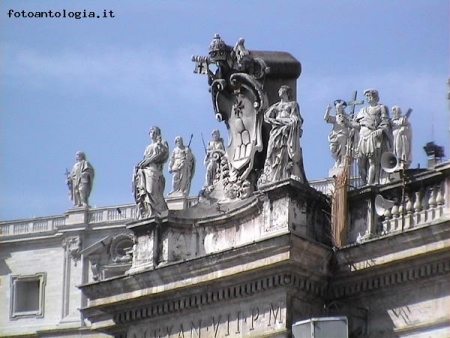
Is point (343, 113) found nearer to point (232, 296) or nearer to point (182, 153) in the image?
point (232, 296)

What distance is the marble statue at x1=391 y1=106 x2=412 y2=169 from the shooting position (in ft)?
117

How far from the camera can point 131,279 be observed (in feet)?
122

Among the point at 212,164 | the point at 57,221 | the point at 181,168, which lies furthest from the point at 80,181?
the point at 212,164

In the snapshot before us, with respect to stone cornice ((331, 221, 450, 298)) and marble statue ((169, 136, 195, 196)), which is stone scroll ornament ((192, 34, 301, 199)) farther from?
marble statue ((169, 136, 195, 196))

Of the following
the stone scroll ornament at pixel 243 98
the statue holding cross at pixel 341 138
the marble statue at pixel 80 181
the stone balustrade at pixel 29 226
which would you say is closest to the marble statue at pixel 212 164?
the stone scroll ornament at pixel 243 98

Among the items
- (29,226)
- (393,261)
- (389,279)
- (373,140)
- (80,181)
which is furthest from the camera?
(29,226)

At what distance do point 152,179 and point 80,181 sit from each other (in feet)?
109

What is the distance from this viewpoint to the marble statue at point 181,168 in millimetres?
50406

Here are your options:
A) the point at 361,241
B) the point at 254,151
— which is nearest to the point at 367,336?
the point at 361,241

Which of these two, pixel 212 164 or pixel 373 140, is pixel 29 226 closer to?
pixel 212 164

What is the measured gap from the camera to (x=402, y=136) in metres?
35.8

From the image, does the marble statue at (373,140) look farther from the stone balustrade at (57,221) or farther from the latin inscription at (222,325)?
the stone balustrade at (57,221)

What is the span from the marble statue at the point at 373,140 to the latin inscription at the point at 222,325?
2.59 m

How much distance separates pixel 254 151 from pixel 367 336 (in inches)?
164
